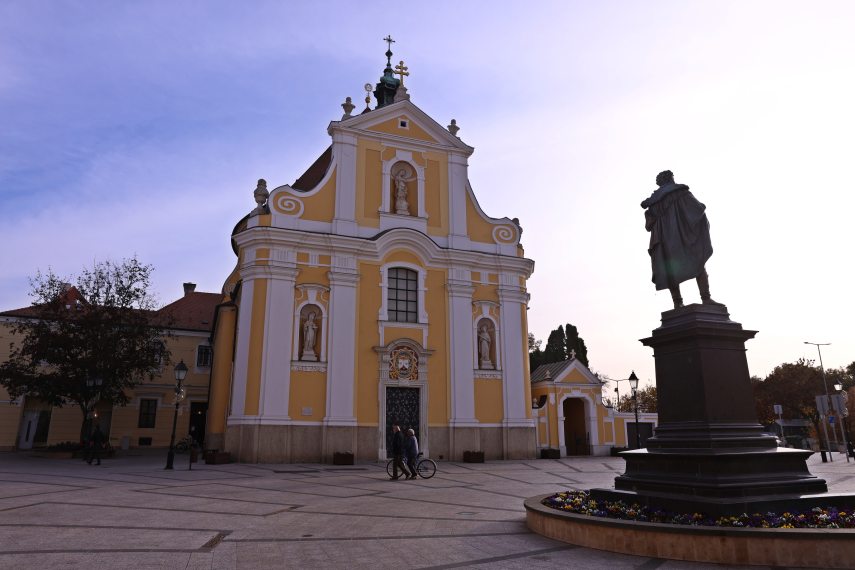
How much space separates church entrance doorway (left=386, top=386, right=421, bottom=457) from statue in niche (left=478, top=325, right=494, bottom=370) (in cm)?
319

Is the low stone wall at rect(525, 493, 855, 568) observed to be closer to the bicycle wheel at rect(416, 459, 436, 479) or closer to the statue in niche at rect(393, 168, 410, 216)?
the bicycle wheel at rect(416, 459, 436, 479)

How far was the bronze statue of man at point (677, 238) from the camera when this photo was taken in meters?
9.20

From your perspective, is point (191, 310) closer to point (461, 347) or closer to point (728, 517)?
point (461, 347)

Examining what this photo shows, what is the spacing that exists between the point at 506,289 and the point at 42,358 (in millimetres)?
21345

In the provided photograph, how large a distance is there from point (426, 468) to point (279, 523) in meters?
8.85

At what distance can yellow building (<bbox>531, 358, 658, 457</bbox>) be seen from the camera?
1076 inches

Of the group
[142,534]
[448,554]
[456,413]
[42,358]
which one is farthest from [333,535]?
[42,358]

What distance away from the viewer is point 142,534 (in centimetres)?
795

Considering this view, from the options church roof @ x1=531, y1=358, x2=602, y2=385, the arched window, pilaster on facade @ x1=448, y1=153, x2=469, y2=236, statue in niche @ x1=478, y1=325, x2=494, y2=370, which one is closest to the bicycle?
statue in niche @ x1=478, y1=325, x2=494, y2=370

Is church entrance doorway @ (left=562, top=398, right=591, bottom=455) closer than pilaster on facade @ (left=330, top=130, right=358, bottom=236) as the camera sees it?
No

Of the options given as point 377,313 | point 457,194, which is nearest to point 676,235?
point 377,313

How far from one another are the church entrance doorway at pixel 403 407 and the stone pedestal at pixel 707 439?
15121 mm

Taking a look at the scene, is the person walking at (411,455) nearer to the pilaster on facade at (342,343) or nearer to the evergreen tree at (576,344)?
the pilaster on facade at (342,343)

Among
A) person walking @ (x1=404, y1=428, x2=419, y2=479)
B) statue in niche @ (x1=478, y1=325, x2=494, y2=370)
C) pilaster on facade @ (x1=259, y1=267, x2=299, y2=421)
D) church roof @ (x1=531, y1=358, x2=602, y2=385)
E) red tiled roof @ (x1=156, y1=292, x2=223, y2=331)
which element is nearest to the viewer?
person walking @ (x1=404, y1=428, x2=419, y2=479)
